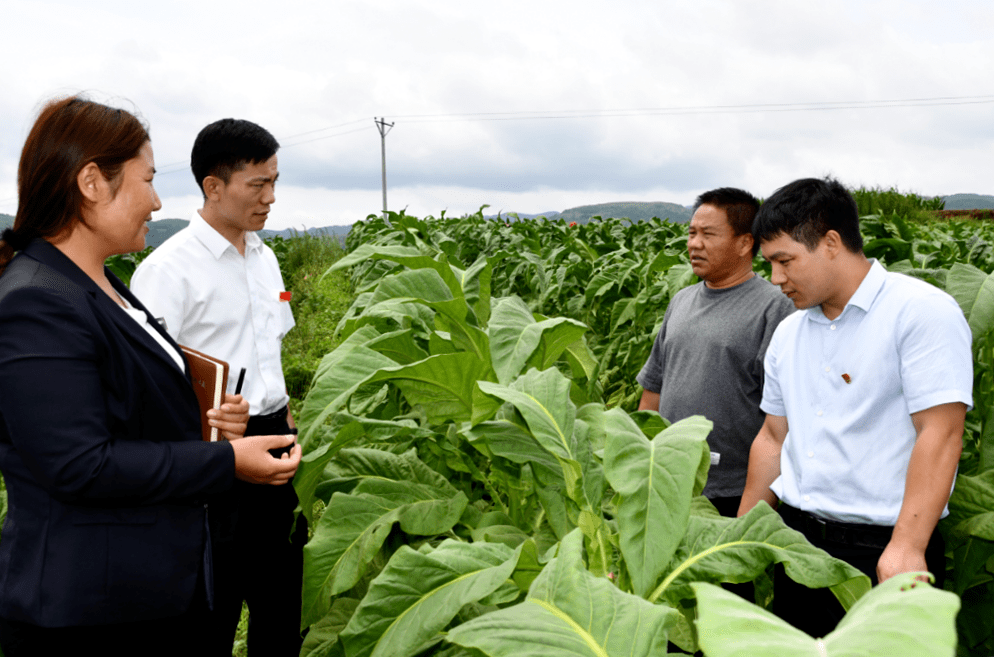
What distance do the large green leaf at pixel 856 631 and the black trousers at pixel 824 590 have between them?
5.11 ft

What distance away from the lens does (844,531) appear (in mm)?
2049

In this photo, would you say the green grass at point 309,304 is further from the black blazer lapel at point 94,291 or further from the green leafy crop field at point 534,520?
the black blazer lapel at point 94,291

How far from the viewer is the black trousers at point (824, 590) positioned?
2029 mm

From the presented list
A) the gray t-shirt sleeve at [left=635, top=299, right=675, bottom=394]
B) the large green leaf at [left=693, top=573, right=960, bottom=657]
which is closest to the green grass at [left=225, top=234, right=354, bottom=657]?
the gray t-shirt sleeve at [left=635, top=299, right=675, bottom=394]

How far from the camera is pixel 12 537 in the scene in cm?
147

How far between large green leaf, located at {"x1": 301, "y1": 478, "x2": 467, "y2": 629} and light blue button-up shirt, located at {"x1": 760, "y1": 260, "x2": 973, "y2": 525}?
3.35ft

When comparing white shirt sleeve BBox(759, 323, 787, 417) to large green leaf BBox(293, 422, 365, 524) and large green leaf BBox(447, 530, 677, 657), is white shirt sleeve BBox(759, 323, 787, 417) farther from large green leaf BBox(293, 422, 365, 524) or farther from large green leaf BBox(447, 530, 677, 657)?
large green leaf BBox(447, 530, 677, 657)

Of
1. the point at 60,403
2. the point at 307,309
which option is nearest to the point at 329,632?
the point at 60,403

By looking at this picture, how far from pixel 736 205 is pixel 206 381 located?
2214mm

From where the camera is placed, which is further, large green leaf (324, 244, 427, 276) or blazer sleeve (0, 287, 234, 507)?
large green leaf (324, 244, 427, 276)

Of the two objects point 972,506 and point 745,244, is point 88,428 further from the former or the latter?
point 745,244

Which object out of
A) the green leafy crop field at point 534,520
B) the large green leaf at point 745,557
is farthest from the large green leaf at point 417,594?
the large green leaf at point 745,557

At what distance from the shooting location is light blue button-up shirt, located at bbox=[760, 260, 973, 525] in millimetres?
1835

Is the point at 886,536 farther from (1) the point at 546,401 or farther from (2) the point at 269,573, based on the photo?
(2) the point at 269,573
